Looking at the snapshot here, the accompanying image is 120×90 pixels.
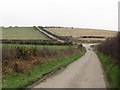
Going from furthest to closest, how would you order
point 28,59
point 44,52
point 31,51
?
point 44,52 < point 31,51 < point 28,59

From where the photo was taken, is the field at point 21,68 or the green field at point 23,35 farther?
the green field at point 23,35

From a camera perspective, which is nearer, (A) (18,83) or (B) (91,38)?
(A) (18,83)

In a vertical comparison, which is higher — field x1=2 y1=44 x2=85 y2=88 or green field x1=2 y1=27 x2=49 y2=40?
field x1=2 y1=44 x2=85 y2=88

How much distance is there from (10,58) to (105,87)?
10021mm

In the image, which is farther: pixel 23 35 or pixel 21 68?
pixel 23 35

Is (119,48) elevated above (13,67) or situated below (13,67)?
above

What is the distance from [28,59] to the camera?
22016 millimetres

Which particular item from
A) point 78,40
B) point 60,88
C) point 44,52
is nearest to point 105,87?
point 60,88

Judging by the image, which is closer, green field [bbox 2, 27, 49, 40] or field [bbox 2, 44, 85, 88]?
field [bbox 2, 44, 85, 88]

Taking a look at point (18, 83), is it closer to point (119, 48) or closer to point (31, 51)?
point (119, 48)

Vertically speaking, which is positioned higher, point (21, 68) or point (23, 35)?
point (21, 68)

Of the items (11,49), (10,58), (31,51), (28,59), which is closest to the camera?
(10,58)

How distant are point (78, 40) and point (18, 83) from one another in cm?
8210

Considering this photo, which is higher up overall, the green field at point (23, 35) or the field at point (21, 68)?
the field at point (21, 68)
